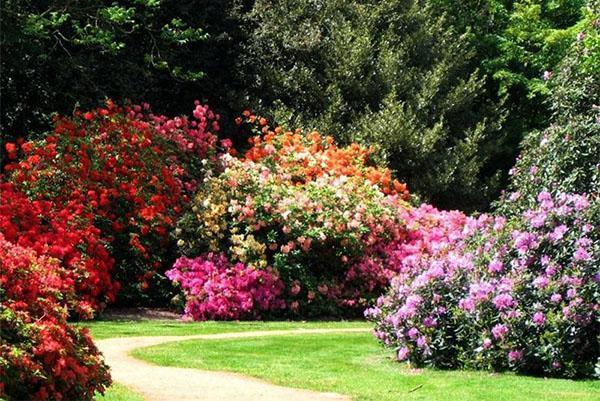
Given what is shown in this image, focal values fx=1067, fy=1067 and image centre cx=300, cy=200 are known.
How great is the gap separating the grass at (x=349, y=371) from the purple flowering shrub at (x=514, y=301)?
9.5 inches

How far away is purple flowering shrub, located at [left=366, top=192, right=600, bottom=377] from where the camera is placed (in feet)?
30.1

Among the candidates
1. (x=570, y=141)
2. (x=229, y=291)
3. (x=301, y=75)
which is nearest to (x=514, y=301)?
(x=570, y=141)

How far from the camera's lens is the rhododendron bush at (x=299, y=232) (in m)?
15.6

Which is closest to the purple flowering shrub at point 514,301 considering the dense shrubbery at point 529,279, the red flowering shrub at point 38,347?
the dense shrubbery at point 529,279

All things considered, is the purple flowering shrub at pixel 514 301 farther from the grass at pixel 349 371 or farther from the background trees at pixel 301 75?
the background trees at pixel 301 75

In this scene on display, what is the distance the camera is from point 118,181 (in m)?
16.5

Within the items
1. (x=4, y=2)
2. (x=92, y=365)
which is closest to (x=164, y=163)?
(x=4, y=2)

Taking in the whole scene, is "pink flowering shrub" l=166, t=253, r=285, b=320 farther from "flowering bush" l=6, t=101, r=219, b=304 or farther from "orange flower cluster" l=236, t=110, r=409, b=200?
"orange flower cluster" l=236, t=110, r=409, b=200

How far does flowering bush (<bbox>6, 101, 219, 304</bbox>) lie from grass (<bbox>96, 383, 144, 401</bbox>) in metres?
7.45

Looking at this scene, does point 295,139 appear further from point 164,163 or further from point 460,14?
point 460,14

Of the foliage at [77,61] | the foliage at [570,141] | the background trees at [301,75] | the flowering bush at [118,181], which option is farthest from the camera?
the background trees at [301,75]

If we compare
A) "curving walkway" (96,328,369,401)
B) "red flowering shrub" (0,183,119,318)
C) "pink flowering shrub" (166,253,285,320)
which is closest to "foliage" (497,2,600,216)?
"curving walkway" (96,328,369,401)

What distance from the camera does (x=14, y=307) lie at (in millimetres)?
6723

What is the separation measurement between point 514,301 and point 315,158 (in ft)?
31.2
